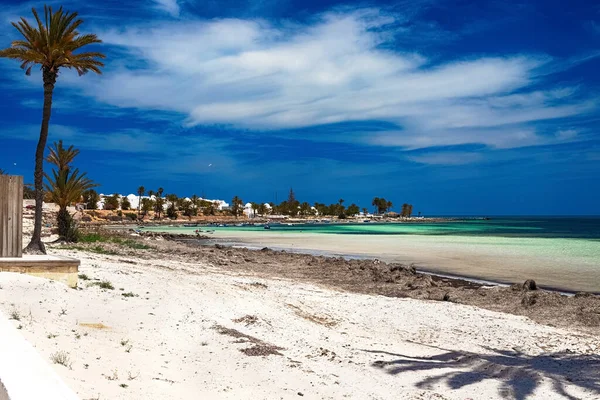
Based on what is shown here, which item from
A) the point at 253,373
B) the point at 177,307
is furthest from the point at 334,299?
the point at 253,373

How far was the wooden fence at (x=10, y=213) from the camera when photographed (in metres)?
11.1

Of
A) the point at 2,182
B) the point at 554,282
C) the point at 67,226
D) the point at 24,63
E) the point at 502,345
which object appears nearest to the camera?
the point at 502,345

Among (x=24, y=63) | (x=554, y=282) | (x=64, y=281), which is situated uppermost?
(x=24, y=63)

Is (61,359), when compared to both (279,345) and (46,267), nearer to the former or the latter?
(279,345)

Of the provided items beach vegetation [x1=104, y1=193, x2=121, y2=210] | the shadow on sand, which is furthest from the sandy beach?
beach vegetation [x1=104, y1=193, x2=121, y2=210]

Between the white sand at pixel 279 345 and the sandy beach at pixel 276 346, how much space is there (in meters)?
0.02

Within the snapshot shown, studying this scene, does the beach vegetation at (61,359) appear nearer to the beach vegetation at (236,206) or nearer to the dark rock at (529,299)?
the dark rock at (529,299)

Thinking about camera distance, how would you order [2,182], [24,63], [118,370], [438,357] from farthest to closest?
[24,63], [2,182], [438,357], [118,370]

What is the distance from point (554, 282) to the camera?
21344 mm

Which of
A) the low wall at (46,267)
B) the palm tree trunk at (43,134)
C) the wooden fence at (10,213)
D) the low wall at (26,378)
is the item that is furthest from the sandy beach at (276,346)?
the palm tree trunk at (43,134)

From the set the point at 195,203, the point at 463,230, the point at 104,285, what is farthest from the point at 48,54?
the point at 195,203

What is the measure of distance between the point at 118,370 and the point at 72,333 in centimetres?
163

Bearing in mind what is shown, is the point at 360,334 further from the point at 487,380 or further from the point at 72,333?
the point at 72,333

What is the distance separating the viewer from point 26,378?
10.1ft
